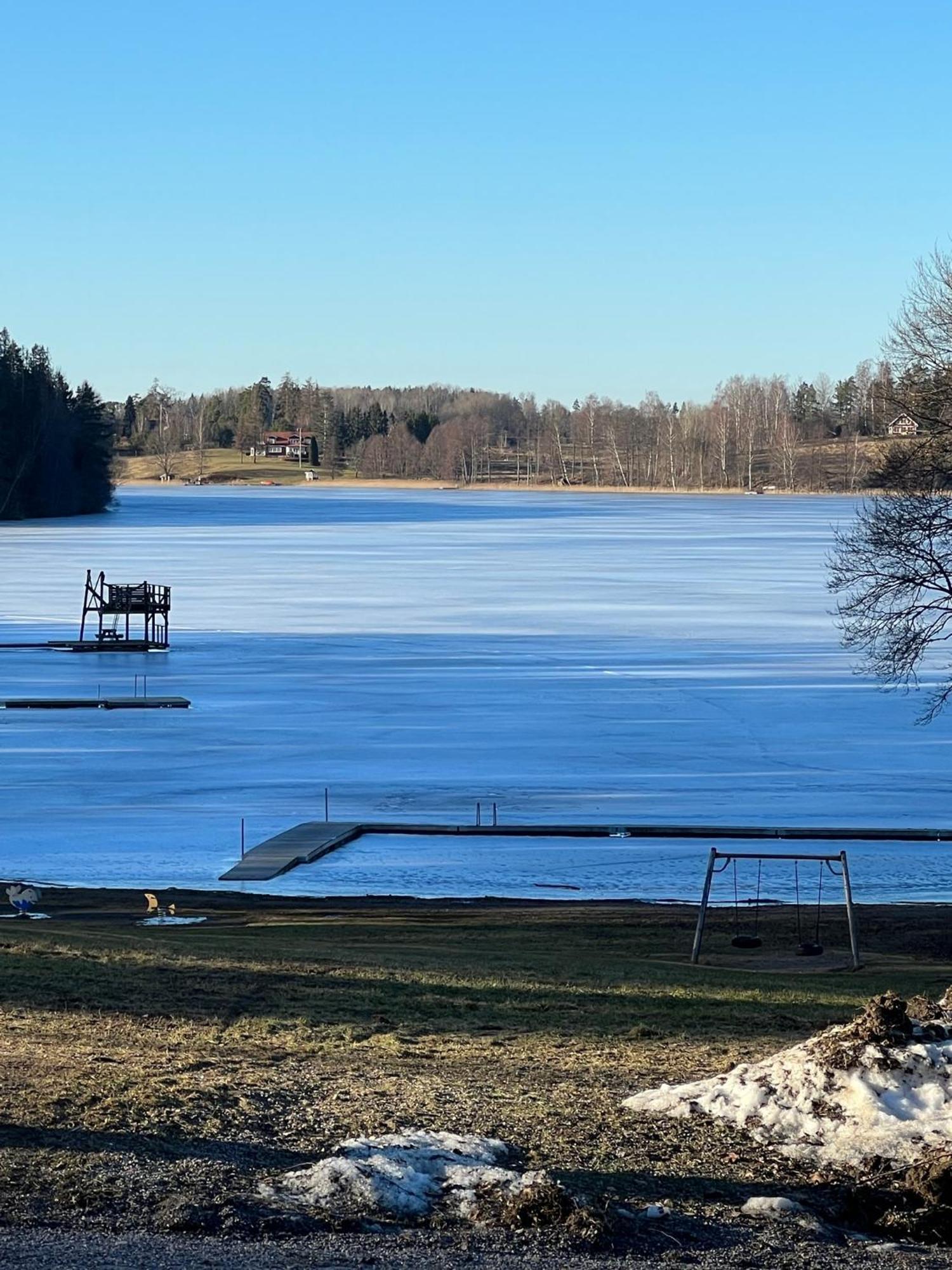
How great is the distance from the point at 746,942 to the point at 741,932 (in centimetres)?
88

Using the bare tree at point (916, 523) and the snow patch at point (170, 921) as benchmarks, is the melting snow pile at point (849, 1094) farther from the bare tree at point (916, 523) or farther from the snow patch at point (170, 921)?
the bare tree at point (916, 523)

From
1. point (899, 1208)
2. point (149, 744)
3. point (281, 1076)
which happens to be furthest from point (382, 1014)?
point (149, 744)

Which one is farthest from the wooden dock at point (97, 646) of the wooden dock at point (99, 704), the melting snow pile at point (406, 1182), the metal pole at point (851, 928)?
the melting snow pile at point (406, 1182)

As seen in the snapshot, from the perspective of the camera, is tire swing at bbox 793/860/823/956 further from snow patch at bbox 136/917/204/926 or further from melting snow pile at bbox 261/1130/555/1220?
melting snow pile at bbox 261/1130/555/1220

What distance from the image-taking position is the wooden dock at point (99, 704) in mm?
31391

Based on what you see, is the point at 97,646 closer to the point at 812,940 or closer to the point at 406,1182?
the point at 812,940

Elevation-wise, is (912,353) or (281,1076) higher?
(912,353)

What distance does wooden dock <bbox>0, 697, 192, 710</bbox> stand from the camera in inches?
1236

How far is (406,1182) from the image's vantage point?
6566 millimetres

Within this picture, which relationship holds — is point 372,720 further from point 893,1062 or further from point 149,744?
point 893,1062

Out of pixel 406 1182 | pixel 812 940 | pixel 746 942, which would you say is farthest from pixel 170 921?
pixel 406 1182

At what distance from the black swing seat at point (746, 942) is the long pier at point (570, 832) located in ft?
16.2

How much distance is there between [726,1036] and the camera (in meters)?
9.75

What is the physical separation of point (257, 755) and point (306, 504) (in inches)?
4995
